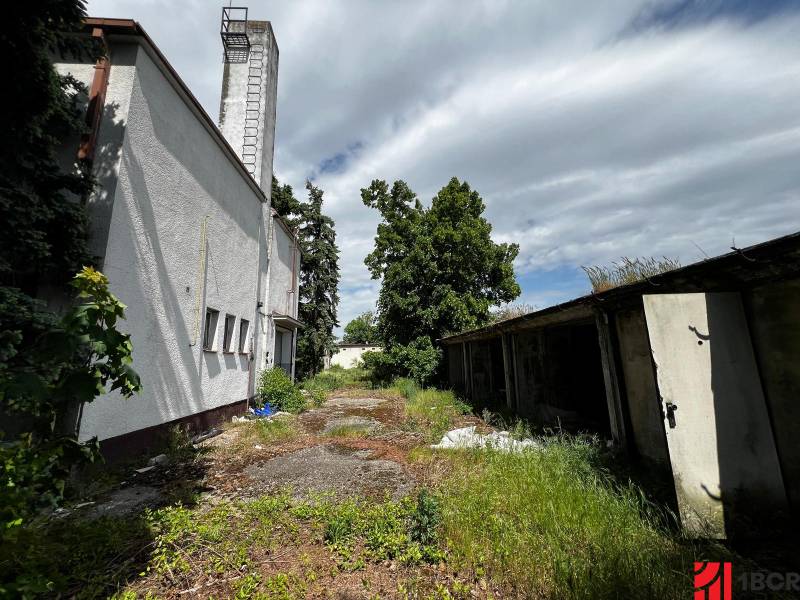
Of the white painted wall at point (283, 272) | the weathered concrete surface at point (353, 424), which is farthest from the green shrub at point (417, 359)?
the weathered concrete surface at point (353, 424)

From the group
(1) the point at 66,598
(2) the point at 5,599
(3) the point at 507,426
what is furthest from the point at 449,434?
(2) the point at 5,599

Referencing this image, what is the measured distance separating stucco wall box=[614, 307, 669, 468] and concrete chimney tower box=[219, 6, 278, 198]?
11.4 metres

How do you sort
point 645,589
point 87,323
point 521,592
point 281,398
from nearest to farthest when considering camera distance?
point 87,323 < point 645,589 < point 521,592 < point 281,398

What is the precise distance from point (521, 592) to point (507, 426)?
17.9 feet

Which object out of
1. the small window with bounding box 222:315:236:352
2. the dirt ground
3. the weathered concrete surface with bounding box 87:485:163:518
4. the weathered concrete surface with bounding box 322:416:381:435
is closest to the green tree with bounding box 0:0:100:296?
the weathered concrete surface with bounding box 87:485:163:518

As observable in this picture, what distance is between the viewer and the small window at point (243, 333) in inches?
414

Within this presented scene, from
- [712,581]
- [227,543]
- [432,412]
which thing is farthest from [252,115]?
[712,581]

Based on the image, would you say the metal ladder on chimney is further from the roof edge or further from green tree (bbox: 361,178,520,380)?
green tree (bbox: 361,178,520,380)

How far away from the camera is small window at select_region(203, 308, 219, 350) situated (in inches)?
340

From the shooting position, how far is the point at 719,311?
3721 millimetres

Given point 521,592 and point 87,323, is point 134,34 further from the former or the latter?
point 521,592

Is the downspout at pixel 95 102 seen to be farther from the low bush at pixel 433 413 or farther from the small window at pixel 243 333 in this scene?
the low bush at pixel 433 413

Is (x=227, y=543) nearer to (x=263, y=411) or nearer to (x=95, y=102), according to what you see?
(x=95, y=102)

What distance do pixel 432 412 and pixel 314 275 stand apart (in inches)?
514
